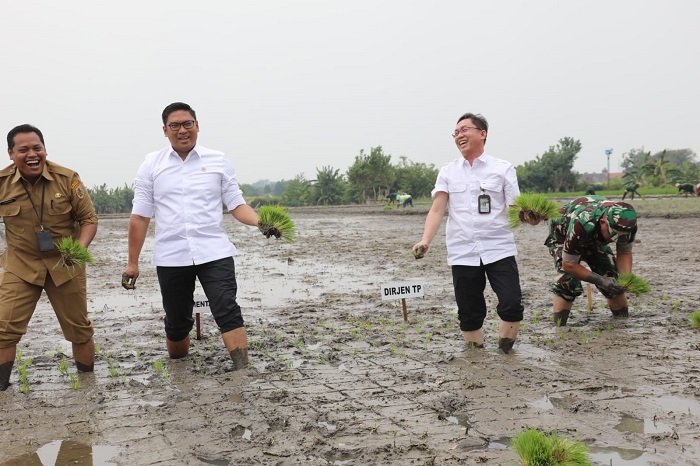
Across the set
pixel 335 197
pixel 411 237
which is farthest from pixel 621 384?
pixel 335 197

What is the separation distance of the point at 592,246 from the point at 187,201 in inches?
150

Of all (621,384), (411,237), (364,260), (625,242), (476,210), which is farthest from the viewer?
(411,237)

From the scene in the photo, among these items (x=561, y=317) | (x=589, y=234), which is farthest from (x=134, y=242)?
(x=561, y=317)

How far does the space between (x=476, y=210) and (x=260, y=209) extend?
174 centimetres

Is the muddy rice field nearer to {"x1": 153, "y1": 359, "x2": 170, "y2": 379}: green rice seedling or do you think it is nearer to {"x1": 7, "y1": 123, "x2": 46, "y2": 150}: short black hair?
{"x1": 153, "y1": 359, "x2": 170, "y2": 379}: green rice seedling

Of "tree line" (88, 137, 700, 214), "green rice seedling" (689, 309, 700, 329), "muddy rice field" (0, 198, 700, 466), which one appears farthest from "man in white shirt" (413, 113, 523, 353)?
"tree line" (88, 137, 700, 214)

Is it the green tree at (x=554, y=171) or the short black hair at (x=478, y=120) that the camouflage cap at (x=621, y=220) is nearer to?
the short black hair at (x=478, y=120)

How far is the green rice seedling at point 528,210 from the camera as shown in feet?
18.8

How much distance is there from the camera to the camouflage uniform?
253 inches

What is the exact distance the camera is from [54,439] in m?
4.23

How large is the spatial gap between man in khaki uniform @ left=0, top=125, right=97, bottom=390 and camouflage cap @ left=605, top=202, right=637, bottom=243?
14.1 ft

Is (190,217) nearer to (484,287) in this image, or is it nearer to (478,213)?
(478,213)

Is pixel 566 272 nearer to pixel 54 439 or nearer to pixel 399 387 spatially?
pixel 399 387

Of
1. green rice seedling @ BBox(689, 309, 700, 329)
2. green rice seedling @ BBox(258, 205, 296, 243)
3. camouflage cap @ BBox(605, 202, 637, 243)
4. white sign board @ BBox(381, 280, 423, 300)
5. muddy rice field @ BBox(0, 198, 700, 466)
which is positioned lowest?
muddy rice field @ BBox(0, 198, 700, 466)
